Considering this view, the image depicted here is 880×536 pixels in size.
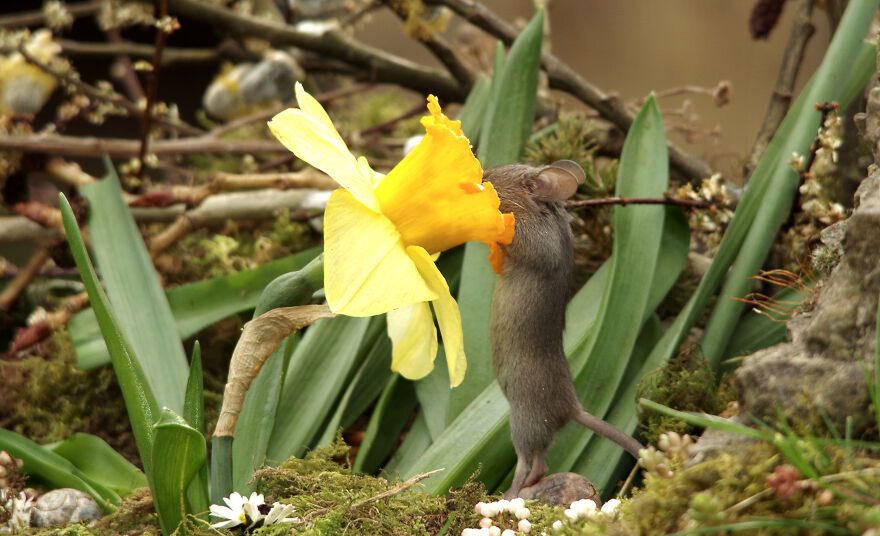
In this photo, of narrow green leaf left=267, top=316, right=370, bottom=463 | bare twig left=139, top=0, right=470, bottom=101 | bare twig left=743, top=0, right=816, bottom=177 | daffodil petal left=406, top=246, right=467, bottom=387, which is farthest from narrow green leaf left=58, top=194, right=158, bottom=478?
bare twig left=139, top=0, right=470, bottom=101

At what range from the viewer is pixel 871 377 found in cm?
82

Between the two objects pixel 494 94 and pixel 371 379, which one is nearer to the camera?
pixel 371 379

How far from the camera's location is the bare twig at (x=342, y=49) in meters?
2.49

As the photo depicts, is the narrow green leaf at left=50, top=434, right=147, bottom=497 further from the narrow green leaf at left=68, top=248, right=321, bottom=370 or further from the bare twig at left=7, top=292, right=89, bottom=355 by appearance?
the bare twig at left=7, top=292, right=89, bottom=355

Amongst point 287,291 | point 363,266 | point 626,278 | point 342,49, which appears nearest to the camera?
point 363,266

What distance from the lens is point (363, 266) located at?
3.30 ft

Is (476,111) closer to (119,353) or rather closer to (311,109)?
(311,109)

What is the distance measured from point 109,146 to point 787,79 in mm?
1511

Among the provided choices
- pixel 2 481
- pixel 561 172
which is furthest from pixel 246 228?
pixel 561 172

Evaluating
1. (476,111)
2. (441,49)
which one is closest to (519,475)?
(476,111)

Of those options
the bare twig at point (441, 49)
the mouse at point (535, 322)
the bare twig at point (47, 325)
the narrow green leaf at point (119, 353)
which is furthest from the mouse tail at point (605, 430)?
the bare twig at point (441, 49)

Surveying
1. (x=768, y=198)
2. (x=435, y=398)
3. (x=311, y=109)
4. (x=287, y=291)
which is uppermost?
(x=311, y=109)

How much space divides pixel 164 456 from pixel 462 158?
1.60ft

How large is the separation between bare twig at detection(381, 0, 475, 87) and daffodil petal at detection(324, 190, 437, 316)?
128 centimetres
